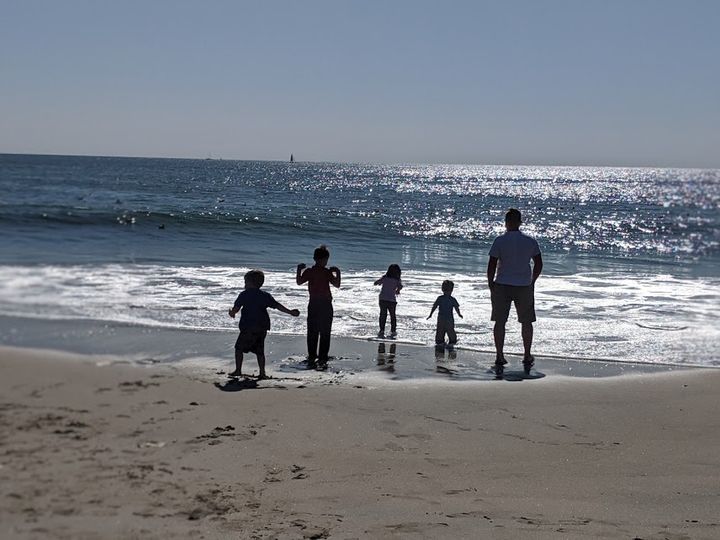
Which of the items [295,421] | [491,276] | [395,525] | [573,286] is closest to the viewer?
[395,525]

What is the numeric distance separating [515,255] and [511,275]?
227 mm

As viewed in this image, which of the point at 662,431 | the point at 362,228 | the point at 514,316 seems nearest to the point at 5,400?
the point at 662,431

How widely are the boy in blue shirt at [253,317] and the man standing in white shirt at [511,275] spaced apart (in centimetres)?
230

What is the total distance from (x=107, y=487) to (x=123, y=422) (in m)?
0.55

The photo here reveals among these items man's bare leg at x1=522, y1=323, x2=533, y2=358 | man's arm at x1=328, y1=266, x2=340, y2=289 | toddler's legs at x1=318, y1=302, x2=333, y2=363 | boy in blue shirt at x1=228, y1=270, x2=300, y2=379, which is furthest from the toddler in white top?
boy in blue shirt at x1=228, y1=270, x2=300, y2=379

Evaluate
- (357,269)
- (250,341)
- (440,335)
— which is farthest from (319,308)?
(357,269)

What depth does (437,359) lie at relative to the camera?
8727mm

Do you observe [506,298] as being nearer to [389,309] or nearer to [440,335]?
[440,335]

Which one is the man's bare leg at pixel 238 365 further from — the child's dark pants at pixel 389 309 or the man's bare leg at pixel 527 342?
the child's dark pants at pixel 389 309

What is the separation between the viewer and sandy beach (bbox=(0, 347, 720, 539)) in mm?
3283

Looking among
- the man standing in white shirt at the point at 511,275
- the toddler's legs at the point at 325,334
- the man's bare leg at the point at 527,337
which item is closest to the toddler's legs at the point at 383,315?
the toddler's legs at the point at 325,334

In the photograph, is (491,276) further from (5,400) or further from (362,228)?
(362,228)

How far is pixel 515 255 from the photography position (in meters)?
8.43

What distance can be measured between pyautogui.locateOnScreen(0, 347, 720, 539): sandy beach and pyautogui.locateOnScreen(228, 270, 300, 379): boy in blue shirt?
1.05 m
